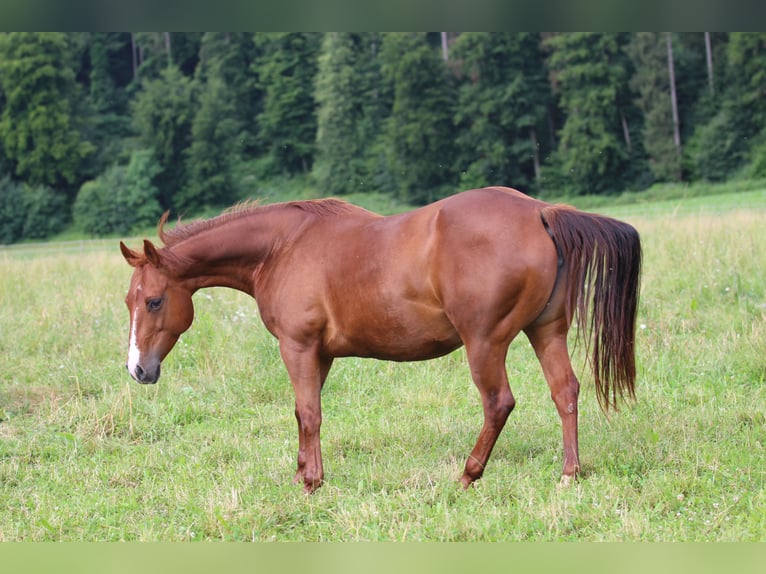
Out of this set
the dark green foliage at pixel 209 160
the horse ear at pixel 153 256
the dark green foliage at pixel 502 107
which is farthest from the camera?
the dark green foliage at pixel 209 160

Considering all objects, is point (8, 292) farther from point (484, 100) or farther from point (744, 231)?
point (484, 100)

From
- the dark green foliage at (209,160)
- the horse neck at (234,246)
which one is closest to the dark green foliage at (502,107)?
the dark green foliage at (209,160)

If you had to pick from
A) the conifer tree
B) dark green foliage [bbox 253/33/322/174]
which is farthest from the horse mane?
dark green foliage [bbox 253/33/322/174]

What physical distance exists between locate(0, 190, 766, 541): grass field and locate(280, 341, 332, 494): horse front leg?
0.63 ft

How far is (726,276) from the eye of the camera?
338 inches

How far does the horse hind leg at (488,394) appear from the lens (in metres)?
4.30

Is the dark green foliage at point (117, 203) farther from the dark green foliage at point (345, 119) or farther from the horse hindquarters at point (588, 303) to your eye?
the horse hindquarters at point (588, 303)

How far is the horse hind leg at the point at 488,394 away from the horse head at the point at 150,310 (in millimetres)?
1928

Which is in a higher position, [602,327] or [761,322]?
[602,327]

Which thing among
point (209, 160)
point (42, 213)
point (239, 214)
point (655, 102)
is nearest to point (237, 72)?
point (209, 160)

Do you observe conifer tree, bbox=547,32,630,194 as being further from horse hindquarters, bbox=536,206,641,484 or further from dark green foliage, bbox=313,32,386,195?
horse hindquarters, bbox=536,206,641,484

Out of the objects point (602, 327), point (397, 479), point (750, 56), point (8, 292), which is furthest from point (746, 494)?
point (750, 56)

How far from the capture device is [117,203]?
35.8 meters

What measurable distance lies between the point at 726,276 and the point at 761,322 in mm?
1425
